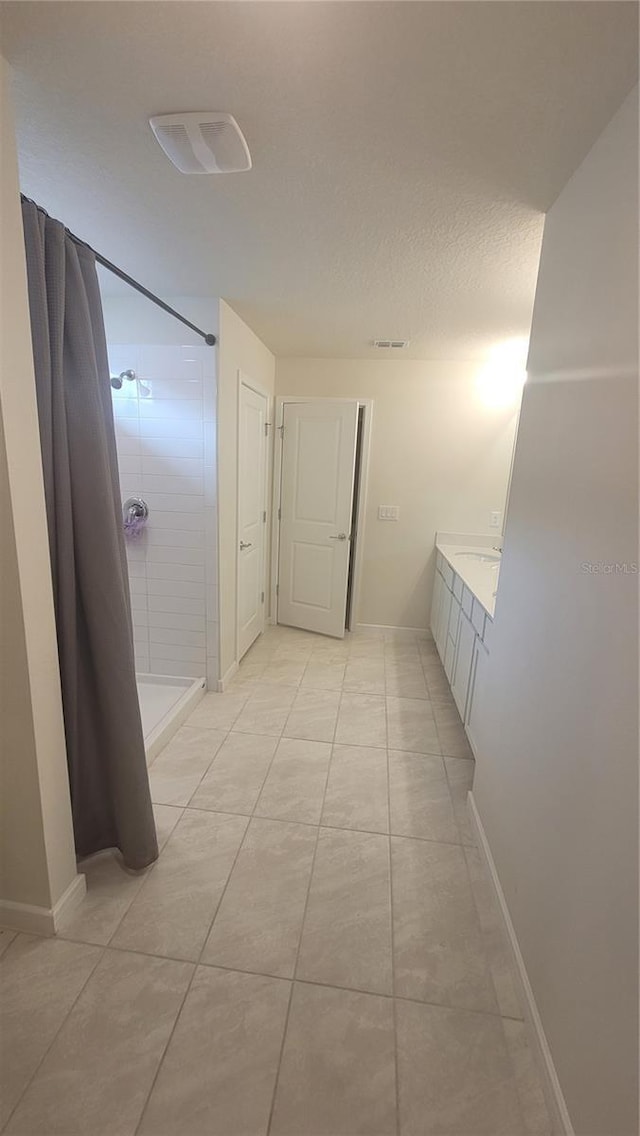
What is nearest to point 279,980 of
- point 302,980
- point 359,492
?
point 302,980

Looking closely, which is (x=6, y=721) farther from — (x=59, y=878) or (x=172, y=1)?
(x=172, y=1)

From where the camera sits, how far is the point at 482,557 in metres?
3.40

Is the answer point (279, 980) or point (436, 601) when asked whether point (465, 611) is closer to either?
point (436, 601)

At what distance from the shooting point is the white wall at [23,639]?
3.35 ft

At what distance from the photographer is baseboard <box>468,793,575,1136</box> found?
0.97m

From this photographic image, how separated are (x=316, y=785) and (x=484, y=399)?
123 inches

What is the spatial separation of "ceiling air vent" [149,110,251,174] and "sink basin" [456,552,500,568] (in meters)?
2.67

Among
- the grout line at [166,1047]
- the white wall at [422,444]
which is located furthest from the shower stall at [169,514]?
the white wall at [422,444]

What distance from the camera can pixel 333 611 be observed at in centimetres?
379

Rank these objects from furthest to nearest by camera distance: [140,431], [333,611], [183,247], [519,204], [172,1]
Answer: [333,611] < [140,431] < [183,247] < [519,204] < [172,1]

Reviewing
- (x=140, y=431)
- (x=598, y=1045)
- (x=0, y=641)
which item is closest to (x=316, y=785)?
(x=598, y=1045)

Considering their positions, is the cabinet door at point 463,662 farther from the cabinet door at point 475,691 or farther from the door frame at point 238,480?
the door frame at point 238,480

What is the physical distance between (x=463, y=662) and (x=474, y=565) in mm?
846

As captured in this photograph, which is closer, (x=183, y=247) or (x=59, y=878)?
(x=59, y=878)
